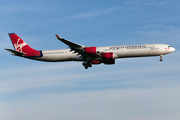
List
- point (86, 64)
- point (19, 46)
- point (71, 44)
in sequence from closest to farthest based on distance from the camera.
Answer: point (71, 44), point (86, 64), point (19, 46)

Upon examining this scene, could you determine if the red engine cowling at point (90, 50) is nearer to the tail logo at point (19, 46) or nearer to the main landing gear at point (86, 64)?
the main landing gear at point (86, 64)

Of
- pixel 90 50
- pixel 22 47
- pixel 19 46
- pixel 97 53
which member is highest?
pixel 19 46

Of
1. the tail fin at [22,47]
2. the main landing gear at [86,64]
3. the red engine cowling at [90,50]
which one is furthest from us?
the tail fin at [22,47]

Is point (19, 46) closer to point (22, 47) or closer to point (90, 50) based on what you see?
point (22, 47)

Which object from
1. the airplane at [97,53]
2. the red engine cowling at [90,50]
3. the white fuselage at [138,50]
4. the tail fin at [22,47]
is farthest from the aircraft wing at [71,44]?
the tail fin at [22,47]

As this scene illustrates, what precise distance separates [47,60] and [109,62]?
13862mm

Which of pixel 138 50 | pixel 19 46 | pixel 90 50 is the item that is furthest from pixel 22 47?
pixel 138 50

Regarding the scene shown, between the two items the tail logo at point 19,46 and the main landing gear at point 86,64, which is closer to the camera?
the main landing gear at point 86,64

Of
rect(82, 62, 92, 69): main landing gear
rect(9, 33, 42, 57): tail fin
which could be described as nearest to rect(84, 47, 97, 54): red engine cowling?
rect(82, 62, 92, 69): main landing gear

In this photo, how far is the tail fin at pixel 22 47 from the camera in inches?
2525

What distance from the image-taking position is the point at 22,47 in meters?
66.1

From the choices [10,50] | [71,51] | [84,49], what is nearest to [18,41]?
[10,50]

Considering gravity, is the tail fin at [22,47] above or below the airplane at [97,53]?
above

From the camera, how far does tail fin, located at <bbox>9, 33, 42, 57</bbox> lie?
210ft
